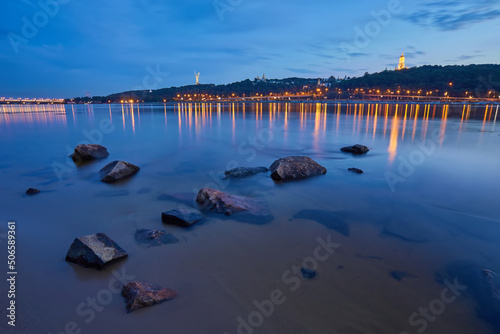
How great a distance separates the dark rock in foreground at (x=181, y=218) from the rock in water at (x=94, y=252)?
4.76 ft

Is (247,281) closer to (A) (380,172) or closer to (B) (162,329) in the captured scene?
(B) (162,329)

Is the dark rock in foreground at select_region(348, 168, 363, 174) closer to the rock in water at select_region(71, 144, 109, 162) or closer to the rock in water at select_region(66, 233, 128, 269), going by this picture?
the rock in water at select_region(66, 233, 128, 269)

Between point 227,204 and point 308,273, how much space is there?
9.72ft

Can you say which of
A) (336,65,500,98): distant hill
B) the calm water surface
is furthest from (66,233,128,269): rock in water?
(336,65,500,98): distant hill

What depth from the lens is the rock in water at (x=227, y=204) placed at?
685cm

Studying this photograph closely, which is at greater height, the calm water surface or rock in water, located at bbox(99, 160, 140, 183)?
rock in water, located at bbox(99, 160, 140, 183)

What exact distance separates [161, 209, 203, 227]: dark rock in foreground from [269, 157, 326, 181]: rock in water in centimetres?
413

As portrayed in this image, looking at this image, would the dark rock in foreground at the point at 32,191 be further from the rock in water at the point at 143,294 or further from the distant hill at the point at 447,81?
the distant hill at the point at 447,81

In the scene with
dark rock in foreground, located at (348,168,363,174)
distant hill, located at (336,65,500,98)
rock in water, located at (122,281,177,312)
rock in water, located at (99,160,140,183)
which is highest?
distant hill, located at (336,65,500,98)

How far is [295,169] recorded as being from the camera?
10.2m

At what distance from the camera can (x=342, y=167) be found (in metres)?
12.0

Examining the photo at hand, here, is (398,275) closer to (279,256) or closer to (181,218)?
(279,256)

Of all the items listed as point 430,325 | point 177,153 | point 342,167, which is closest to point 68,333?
point 430,325

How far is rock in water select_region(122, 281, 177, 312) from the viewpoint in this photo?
3781 millimetres
